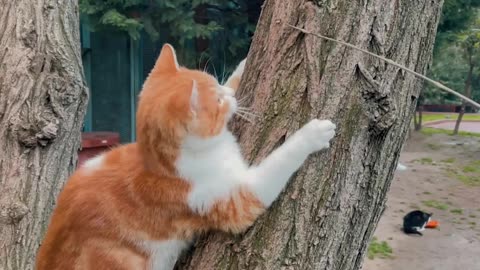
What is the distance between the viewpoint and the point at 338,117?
40.0 inches

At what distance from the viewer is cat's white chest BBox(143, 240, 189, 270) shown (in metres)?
1.20

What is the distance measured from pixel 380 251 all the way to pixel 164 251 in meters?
3.77

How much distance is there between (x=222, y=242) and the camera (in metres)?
1.08

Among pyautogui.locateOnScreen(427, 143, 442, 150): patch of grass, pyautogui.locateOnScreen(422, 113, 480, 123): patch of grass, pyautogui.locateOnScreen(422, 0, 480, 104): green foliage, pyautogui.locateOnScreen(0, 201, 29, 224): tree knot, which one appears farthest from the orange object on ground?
pyautogui.locateOnScreen(422, 113, 480, 123): patch of grass

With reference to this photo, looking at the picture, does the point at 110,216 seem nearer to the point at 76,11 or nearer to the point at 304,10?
the point at 304,10

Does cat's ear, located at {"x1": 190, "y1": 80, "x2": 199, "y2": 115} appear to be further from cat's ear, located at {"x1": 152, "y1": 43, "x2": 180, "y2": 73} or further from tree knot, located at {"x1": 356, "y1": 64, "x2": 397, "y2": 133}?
tree knot, located at {"x1": 356, "y1": 64, "x2": 397, "y2": 133}

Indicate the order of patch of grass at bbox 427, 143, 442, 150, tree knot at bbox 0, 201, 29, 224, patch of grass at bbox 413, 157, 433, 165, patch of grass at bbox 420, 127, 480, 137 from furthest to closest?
patch of grass at bbox 420, 127, 480, 137
patch of grass at bbox 427, 143, 442, 150
patch of grass at bbox 413, 157, 433, 165
tree knot at bbox 0, 201, 29, 224

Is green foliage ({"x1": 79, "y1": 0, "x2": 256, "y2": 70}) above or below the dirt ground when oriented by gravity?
above

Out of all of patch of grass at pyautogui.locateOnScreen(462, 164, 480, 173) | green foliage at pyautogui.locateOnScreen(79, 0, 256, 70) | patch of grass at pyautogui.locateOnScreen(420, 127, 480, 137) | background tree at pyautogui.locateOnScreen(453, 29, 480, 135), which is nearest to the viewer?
green foliage at pyautogui.locateOnScreen(79, 0, 256, 70)

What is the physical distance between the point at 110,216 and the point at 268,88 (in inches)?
17.6

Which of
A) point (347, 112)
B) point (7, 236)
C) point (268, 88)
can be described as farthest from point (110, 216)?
point (7, 236)

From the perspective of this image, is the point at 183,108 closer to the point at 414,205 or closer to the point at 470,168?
the point at 414,205

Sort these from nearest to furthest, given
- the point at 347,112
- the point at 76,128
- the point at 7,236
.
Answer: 1. the point at 347,112
2. the point at 7,236
3. the point at 76,128

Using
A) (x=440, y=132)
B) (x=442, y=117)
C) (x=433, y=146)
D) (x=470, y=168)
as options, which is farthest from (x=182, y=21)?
(x=442, y=117)
